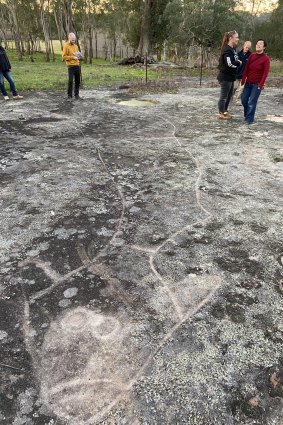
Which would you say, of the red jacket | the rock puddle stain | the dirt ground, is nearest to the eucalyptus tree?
the rock puddle stain

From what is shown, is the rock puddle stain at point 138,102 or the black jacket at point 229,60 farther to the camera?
the rock puddle stain at point 138,102

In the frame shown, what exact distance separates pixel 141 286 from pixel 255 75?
6.85 metres

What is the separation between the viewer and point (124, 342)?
266cm

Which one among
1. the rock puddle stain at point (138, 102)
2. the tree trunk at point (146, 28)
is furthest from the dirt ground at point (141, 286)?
the tree trunk at point (146, 28)

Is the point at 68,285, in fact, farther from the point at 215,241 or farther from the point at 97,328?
the point at 215,241

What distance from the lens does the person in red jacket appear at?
7.91 meters

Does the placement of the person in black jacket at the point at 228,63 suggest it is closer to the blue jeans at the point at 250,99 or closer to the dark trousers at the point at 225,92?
the dark trousers at the point at 225,92

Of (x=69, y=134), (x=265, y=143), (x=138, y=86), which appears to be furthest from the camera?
(x=138, y=86)

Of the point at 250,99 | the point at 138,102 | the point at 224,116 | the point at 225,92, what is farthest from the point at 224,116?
the point at 138,102

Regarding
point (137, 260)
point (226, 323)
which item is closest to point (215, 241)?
point (137, 260)

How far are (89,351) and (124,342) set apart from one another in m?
0.27

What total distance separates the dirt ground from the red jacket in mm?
2233

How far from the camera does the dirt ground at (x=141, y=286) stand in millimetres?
2283

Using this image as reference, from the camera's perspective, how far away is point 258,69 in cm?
801
